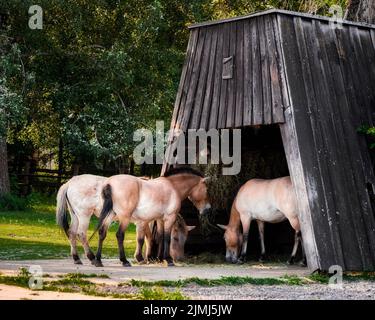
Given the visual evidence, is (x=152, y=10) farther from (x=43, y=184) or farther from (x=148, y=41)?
(x=43, y=184)

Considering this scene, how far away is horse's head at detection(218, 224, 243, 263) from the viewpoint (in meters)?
17.3

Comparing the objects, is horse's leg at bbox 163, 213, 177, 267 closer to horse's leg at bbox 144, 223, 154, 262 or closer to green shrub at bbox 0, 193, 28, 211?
horse's leg at bbox 144, 223, 154, 262

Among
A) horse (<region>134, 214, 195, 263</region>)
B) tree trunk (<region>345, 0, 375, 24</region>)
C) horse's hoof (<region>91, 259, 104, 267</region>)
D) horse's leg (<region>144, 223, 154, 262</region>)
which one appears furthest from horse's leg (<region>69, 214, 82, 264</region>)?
tree trunk (<region>345, 0, 375, 24</region>)

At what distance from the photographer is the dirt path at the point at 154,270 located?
13.1 m

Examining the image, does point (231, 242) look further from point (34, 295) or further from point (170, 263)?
point (34, 295)

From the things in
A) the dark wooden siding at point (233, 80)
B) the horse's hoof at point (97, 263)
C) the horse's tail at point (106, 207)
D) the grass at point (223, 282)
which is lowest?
the grass at point (223, 282)

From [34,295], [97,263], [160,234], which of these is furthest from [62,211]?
[34,295]

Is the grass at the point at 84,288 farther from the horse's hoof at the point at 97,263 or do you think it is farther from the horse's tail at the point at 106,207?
the horse's tail at the point at 106,207

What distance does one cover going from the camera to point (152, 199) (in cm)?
1540

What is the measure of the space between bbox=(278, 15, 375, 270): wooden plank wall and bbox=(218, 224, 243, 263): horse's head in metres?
3.41

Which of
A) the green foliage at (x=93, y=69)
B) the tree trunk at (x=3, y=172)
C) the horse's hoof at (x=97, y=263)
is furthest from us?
the tree trunk at (x=3, y=172)

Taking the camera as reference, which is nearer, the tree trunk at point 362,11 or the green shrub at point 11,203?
the tree trunk at point 362,11

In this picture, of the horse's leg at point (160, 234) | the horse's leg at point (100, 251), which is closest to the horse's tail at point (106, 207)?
the horse's leg at point (100, 251)
